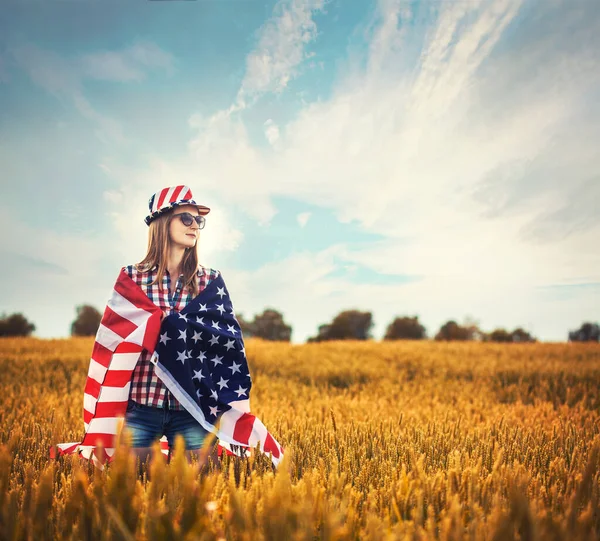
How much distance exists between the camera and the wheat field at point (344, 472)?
73.4 inches

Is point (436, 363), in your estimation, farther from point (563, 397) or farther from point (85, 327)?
point (85, 327)

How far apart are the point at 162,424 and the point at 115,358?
664mm

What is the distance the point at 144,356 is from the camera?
146 inches

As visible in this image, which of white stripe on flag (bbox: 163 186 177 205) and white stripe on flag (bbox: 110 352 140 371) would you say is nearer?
white stripe on flag (bbox: 110 352 140 371)

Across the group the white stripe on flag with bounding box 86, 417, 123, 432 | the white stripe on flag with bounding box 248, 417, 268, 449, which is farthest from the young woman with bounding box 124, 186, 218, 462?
the white stripe on flag with bounding box 248, 417, 268, 449

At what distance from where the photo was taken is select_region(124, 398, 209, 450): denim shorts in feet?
11.6

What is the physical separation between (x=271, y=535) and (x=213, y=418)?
1.90 metres

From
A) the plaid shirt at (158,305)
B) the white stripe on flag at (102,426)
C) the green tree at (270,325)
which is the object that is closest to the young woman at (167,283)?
the plaid shirt at (158,305)

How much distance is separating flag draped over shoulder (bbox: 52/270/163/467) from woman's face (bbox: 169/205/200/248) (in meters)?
0.52

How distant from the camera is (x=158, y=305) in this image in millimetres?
3809

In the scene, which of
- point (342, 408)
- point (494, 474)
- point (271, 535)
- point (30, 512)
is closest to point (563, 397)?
point (342, 408)

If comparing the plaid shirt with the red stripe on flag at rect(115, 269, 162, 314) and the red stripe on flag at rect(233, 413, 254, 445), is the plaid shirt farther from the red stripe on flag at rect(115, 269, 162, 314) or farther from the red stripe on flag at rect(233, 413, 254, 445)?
the red stripe on flag at rect(233, 413, 254, 445)

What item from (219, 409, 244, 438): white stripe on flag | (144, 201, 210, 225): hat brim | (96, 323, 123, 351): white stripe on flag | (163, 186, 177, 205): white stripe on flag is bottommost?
(219, 409, 244, 438): white stripe on flag

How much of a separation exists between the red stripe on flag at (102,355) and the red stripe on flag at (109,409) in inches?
14.1
